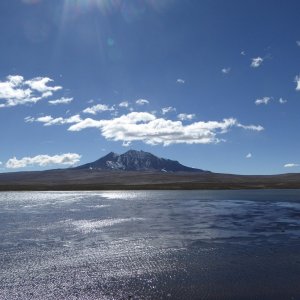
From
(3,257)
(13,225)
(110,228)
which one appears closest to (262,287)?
(3,257)

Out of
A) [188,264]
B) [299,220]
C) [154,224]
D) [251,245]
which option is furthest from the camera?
[299,220]

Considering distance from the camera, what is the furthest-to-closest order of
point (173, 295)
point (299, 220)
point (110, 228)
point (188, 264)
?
point (299, 220) → point (110, 228) → point (188, 264) → point (173, 295)

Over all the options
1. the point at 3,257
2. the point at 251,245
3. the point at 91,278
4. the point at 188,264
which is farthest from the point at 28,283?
the point at 251,245

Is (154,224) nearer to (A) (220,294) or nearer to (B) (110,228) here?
(B) (110,228)

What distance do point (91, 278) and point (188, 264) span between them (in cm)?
596

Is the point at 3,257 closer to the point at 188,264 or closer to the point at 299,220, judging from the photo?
the point at 188,264

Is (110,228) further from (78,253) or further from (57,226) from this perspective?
(78,253)

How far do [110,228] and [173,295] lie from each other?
23.7 meters

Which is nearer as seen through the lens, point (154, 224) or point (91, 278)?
point (91, 278)

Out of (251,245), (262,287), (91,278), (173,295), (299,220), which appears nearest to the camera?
(173,295)

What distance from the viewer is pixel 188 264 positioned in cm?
2370

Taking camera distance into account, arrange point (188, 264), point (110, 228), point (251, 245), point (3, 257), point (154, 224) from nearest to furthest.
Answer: point (188, 264) → point (3, 257) → point (251, 245) → point (110, 228) → point (154, 224)

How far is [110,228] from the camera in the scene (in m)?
40.8

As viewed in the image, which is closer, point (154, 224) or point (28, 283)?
point (28, 283)
